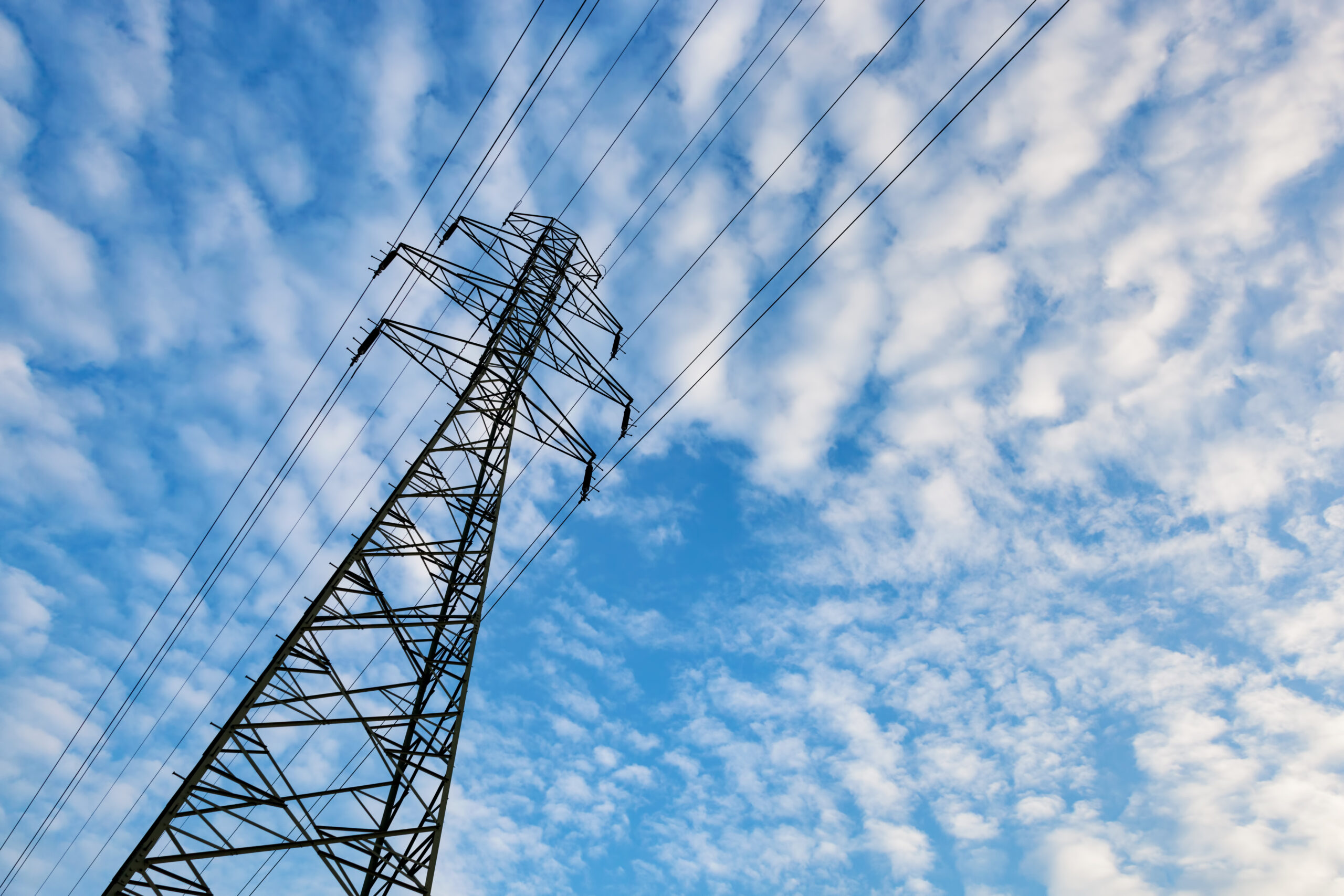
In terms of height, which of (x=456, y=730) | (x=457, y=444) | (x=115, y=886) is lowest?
(x=115, y=886)

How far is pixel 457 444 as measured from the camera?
49.2 feet

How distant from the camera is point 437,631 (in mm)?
12719

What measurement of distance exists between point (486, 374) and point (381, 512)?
3982 mm

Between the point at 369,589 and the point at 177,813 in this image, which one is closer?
the point at 177,813

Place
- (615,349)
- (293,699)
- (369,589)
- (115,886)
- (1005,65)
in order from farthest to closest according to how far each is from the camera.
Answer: (615,349)
(369,589)
(293,699)
(1005,65)
(115,886)

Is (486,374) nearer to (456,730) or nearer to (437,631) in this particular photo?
(437,631)

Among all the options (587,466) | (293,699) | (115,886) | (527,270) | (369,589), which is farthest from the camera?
(527,270)

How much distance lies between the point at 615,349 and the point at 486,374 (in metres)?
6.50

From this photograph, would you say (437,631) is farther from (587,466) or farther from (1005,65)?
(1005,65)

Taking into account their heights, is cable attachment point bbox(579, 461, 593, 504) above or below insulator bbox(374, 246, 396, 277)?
below

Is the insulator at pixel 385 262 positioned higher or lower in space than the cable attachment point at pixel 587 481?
higher

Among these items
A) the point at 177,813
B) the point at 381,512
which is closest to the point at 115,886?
the point at 177,813

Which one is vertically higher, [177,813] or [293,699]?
[293,699]

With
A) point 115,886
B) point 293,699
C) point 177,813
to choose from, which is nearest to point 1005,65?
point 293,699
